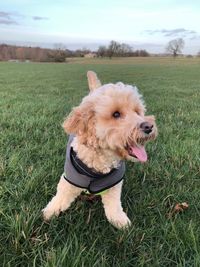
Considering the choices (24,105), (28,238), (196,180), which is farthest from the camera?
(24,105)

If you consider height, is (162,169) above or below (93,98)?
below

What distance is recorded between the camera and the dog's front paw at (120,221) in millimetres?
3622

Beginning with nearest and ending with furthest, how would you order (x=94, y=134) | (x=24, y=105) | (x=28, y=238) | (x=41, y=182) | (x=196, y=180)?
(x=28, y=238) → (x=94, y=134) → (x=41, y=182) → (x=196, y=180) → (x=24, y=105)

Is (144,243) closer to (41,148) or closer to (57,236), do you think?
(57,236)

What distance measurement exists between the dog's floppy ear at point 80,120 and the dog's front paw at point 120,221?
0.87m

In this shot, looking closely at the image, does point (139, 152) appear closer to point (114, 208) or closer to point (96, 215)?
point (114, 208)

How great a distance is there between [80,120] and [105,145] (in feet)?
1.10

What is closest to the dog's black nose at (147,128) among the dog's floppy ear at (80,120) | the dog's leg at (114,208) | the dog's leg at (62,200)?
the dog's floppy ear at (80,120)

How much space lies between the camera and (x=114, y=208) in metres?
3.77

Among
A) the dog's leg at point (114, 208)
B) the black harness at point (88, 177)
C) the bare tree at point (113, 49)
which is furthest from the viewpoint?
the bare tree at point (113, 49)

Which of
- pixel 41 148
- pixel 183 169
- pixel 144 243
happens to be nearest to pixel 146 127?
pixel 144 243

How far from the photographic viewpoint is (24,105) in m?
9.88

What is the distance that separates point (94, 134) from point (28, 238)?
110 cm

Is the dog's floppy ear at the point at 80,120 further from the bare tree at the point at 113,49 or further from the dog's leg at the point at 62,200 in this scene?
the bare tree at the point at 113,49
